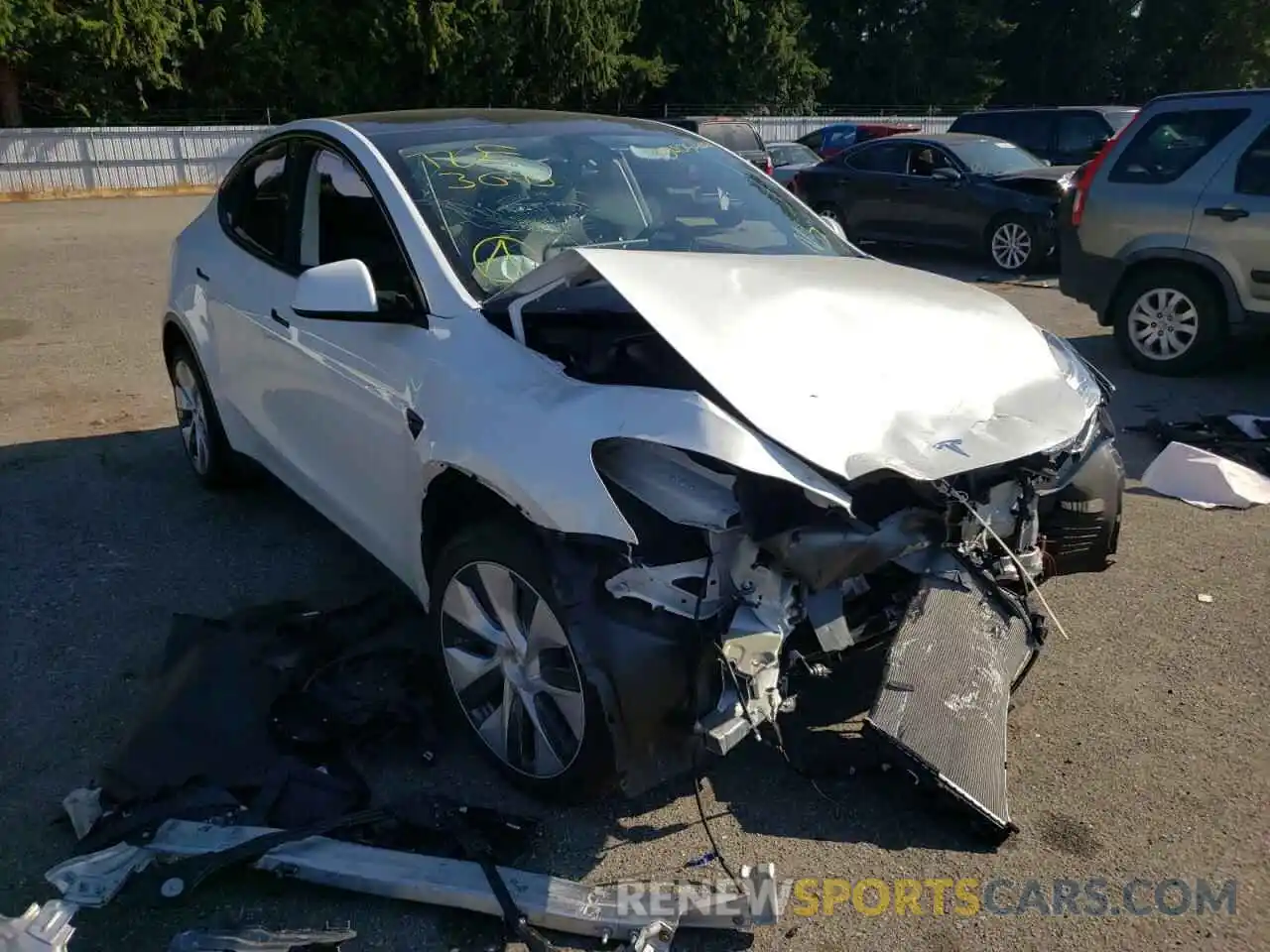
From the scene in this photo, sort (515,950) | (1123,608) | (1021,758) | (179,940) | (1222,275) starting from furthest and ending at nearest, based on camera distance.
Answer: (1222,275)
(1123,608)
(1021,758)
(515,950)
(179,940)

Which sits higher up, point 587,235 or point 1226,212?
point 587,235

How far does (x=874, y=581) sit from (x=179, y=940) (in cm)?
201

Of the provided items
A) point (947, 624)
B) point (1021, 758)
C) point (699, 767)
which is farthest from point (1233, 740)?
point (699, 767)

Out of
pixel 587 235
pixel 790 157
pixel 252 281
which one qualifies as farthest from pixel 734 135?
pixel 587 235

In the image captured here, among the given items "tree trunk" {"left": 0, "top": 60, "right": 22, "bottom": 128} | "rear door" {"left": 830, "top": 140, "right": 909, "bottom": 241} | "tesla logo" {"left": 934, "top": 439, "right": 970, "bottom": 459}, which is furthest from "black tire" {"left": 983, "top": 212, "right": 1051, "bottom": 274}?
"tree trunk" {"left": 0, "top": 60, "right": 22, "bottom": 128}

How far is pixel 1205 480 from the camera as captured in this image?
5375 millimetres

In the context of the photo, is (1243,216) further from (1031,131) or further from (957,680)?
(1031,131)

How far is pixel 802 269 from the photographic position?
3.54 meters

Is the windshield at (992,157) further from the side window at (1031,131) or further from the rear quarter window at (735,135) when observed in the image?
the rear quarter window at (735,135)

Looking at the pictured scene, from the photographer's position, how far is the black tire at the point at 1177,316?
286 inches

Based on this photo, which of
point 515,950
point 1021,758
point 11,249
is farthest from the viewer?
point 11,249

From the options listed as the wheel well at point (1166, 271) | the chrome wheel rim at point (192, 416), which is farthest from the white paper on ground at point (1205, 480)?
the chrome wheel rim at point (192, 416)

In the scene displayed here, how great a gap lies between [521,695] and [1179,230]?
6.29m

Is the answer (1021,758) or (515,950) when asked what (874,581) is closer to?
(1021,758)
